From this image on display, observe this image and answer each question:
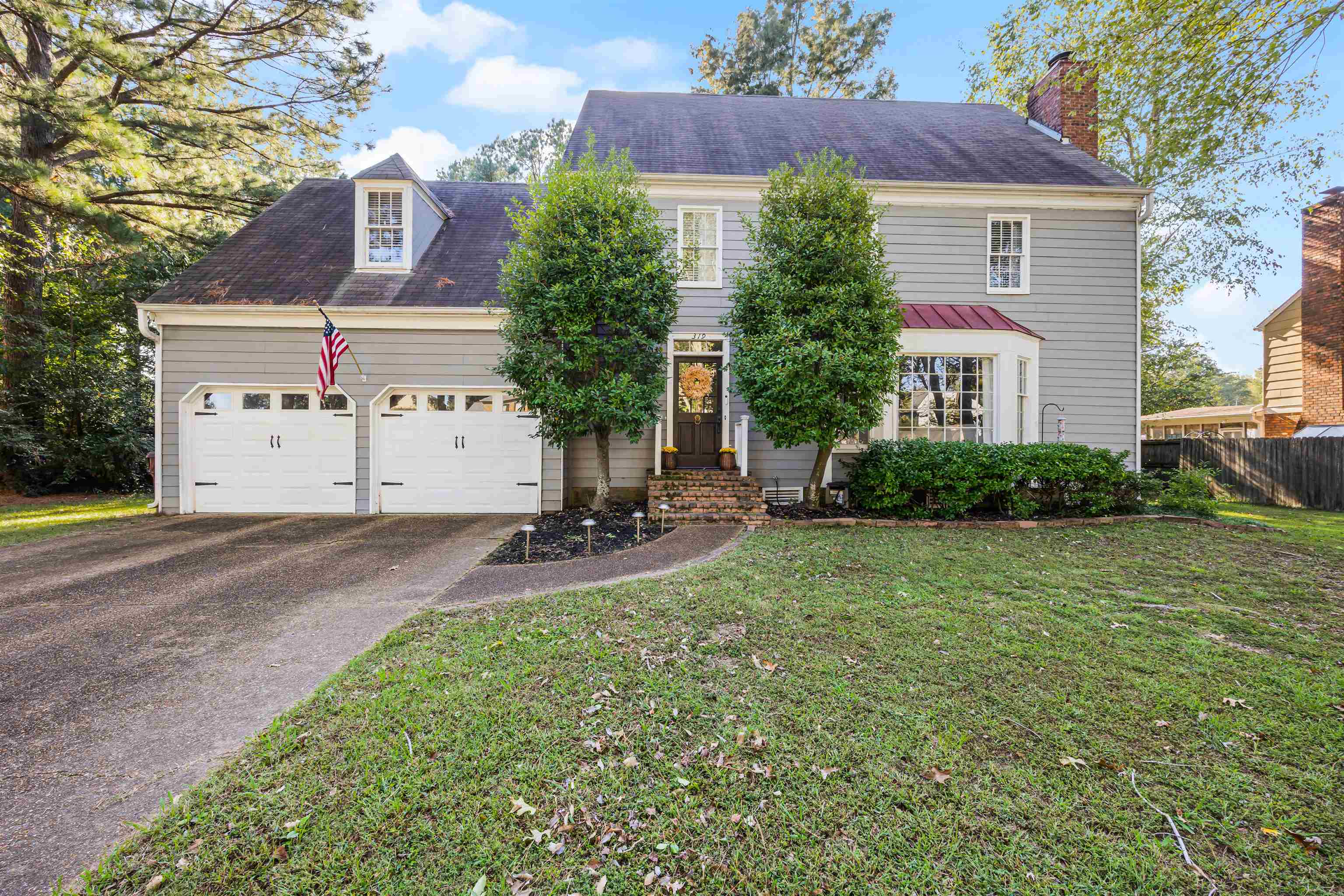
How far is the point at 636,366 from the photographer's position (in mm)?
7637

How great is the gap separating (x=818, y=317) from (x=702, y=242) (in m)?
3.31

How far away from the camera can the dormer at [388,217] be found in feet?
30.8

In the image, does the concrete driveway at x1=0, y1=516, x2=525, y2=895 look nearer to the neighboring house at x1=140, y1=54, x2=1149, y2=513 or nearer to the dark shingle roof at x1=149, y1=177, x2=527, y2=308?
the neighboring house at x1=140, y1=54, x2=1149, y2=513

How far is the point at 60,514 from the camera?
9.17 meters

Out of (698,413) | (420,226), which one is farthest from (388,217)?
(698,413)

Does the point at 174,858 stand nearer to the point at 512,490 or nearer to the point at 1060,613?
the point at 1060,613

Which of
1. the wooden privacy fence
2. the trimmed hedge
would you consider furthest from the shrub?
the wooden privacy fence

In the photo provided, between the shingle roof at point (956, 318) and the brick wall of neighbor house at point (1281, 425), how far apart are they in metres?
10.2

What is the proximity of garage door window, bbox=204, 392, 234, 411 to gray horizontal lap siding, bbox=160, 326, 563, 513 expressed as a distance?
235 mm

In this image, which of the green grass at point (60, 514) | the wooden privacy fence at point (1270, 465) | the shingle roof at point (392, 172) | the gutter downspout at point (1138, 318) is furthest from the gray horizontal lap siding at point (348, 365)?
the wooden privacy fence at point (1270, 465)

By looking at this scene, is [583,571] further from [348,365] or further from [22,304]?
[22,304]

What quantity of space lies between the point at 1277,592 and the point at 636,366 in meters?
7.20

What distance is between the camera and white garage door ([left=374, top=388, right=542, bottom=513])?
8.88 metres

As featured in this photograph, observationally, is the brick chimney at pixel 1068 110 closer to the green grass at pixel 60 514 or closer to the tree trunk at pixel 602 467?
the tree trunk at pixel 602 467
